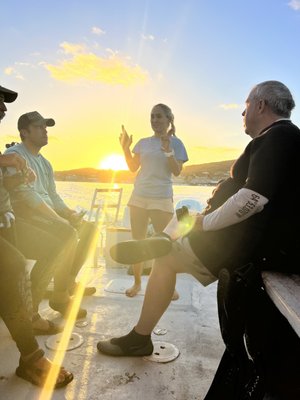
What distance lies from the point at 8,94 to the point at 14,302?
1578mm

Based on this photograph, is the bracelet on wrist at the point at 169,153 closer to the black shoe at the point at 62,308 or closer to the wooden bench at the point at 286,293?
the black shoe at the point at 62,308

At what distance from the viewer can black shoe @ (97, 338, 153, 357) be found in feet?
8.09

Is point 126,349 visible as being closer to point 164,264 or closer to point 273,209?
point 164,264

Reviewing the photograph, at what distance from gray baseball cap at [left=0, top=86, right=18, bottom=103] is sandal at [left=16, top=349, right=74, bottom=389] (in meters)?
1.88

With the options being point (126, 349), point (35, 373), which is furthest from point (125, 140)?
point (35, 373)

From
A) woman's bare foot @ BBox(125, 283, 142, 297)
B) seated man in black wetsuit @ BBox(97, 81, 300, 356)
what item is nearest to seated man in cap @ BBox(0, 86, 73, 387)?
seated man in black wetsuit @ BBox(97, 81, 300, 356)

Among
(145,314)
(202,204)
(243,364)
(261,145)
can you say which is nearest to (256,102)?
(261,145)

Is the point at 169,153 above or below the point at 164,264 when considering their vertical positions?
above

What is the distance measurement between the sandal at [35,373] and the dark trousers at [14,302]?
53 millimetres

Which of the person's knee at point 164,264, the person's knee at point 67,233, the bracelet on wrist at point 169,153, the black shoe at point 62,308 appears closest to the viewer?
the person's knee at point 164,264

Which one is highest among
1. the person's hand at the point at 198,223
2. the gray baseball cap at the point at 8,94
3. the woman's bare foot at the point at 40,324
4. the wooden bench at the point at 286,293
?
the gray baseball cap at the point at 8,94

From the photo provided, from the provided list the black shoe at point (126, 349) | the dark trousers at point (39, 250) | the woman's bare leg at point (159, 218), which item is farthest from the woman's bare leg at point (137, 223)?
the black shoe at point (126, 349)

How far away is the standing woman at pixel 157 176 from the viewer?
3.77 metres

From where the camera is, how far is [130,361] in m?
2.44
